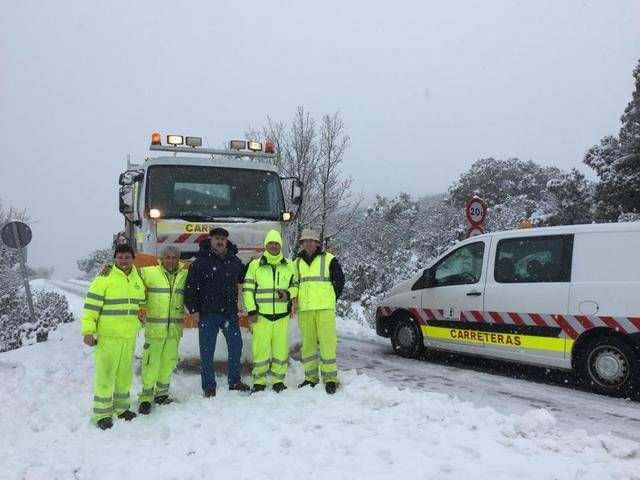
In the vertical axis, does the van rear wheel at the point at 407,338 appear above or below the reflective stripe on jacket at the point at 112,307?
below

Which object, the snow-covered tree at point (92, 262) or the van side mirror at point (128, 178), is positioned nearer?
the van side mirror at point (128, 178)

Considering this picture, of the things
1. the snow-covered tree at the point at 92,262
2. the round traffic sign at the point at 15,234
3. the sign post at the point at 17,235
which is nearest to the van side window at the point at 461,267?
the sign post at the point at 17,235

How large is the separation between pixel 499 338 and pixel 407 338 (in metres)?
1.74

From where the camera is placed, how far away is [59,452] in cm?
446

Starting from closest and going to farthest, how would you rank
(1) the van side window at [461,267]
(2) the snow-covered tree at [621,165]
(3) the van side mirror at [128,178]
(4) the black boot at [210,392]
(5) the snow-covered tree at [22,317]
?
(4) the black boot at [210,392], (1) the van side window at [461,267], (3) the van side mirror at [128,178], (5) the snow-covered tree at [22,317], (2) the snow-covered tree at [621,165]

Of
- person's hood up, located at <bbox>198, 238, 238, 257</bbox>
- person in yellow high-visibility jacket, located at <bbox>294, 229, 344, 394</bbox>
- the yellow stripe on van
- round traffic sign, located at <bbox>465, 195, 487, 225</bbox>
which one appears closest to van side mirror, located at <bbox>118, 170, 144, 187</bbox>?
person's hood up, located at <bbox>198, 238, 238, 257</bbox>

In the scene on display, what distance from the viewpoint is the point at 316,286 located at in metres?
5.95

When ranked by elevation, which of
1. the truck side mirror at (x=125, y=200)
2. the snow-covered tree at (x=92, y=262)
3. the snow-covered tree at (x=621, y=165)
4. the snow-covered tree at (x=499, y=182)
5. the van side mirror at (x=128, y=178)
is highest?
the snow-covered tree at (x=499, y=182)

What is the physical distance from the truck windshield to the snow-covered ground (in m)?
2.54

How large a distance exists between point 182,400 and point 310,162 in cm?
1098

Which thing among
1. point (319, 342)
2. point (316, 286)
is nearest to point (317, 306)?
point (316, 286)

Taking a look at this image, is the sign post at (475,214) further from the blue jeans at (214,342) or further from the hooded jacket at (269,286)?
the blue jeans at (214,342)

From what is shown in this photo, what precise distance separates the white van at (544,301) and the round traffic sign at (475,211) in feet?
7.01

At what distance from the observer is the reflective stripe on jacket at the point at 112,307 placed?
16.6 feet
